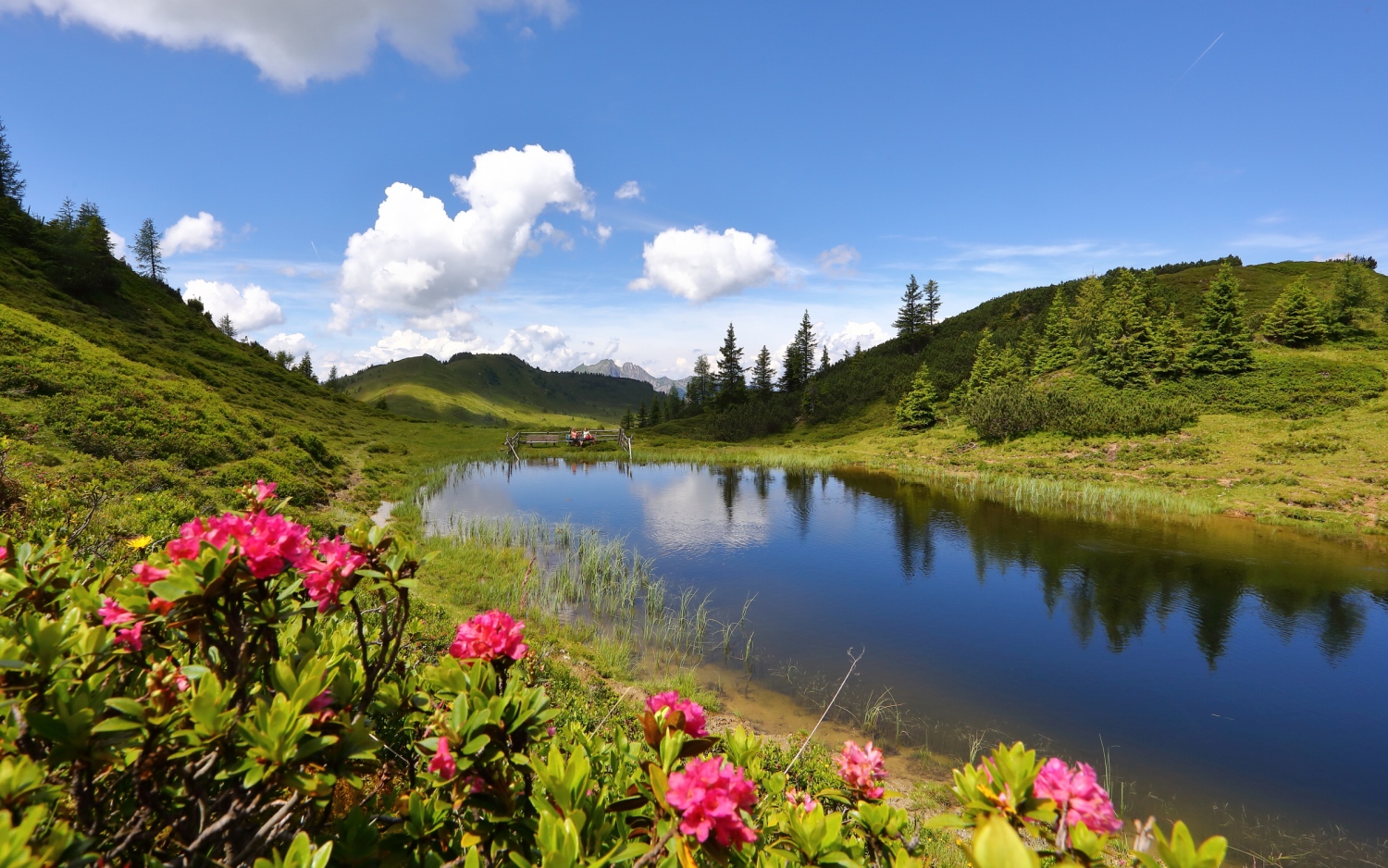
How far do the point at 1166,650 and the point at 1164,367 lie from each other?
35564mm

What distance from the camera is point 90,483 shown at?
8.65 meters

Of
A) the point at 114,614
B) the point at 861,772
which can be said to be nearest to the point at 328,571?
the point at 114,614

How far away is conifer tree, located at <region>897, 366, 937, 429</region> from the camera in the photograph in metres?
44.7

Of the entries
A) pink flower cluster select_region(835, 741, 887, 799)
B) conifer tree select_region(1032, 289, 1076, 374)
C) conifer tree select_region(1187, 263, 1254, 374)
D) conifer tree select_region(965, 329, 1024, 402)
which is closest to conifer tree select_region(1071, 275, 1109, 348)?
conifer tree select_region(1032, 289, 1076, 374)

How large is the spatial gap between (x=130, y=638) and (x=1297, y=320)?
54.3 metres

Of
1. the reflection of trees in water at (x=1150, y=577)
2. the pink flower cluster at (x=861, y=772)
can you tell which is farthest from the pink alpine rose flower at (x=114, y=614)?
the reflection of trees in water at (x=1150, y=577)

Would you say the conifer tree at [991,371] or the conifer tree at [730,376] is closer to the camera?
the conifer tree at [991,371]

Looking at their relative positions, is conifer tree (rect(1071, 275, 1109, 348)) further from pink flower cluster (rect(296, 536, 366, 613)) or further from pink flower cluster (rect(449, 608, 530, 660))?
pink flower cluster (rect(296, 536, 366, 613))

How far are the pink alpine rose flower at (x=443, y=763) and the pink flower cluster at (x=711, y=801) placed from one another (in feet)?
2.38

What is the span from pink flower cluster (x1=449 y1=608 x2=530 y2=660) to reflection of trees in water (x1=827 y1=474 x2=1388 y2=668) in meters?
12.0

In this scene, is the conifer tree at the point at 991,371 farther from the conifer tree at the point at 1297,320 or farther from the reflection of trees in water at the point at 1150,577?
the reflection of trees in water at the point at 1150,577

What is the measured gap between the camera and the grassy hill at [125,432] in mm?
8156

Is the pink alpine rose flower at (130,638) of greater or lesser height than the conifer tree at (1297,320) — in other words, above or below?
below

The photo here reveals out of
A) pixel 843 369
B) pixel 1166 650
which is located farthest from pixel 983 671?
pixel 843 369
